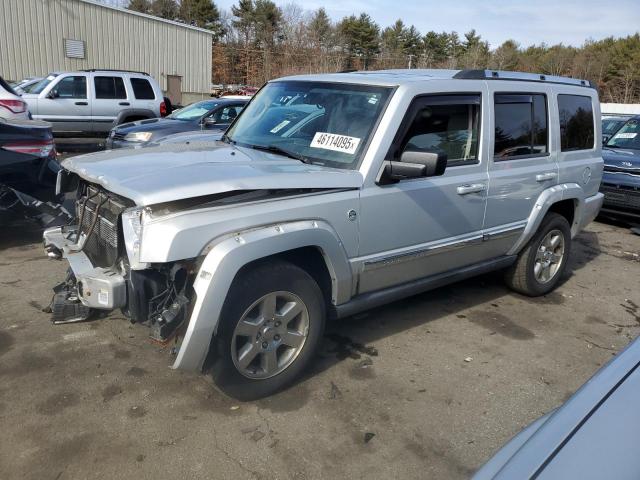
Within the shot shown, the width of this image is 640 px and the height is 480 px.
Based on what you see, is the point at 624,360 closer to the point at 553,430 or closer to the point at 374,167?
the point at 553,430

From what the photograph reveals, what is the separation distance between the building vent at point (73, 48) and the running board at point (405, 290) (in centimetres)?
2386

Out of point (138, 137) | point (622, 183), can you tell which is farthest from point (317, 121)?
point (138, 137)

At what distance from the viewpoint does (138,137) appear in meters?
9.52

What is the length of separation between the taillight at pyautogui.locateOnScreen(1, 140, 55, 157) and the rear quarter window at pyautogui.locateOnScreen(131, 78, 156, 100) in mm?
8918

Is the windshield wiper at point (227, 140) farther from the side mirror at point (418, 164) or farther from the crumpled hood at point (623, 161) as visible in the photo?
the crumpled hood at point (623, 161)

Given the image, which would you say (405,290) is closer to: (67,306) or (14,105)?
(67,306)

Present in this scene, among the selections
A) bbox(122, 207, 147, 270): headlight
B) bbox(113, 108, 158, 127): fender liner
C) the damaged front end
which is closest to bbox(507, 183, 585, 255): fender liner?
the damaged front end

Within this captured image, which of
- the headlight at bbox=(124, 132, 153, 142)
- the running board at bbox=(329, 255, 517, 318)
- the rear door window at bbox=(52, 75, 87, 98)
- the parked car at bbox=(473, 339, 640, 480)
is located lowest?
the running board at bbox=(329, 255, 517, 318)

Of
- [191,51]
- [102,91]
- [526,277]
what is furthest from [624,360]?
[191,51]

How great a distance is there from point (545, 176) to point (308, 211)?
2.64m

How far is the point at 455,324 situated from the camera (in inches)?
175

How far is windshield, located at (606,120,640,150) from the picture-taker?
9.23 m

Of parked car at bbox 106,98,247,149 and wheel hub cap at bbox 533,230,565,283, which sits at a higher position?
parked car at bbox 106,98,247,149

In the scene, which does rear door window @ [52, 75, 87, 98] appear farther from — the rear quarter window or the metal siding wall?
the metal siding wall
